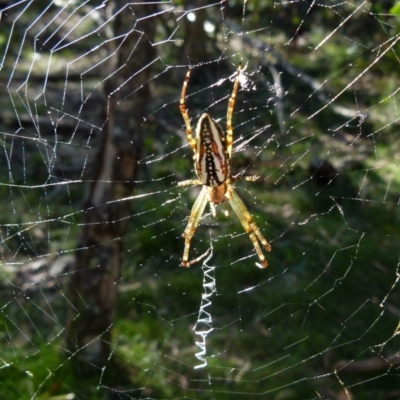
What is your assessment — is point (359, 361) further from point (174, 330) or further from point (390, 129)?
point (390, 129)

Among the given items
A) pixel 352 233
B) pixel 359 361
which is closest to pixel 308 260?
pixel 352 233

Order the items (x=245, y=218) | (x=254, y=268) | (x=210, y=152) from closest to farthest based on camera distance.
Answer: (x=210, y=152) < (x=245, y=218) < (x=254, y=268)

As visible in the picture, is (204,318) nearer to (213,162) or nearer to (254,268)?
(254,268)

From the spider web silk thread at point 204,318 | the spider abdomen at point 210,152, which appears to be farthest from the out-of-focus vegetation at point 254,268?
the spider abdomen at point 210,152

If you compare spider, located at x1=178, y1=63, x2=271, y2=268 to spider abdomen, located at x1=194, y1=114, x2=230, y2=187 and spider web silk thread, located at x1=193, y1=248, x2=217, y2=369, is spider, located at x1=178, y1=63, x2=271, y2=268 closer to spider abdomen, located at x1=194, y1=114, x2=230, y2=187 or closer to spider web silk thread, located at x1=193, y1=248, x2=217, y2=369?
spider abdomen, located at x1=194, y1=114, x2=230, y2=187

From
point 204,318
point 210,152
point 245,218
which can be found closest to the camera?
point 210,152

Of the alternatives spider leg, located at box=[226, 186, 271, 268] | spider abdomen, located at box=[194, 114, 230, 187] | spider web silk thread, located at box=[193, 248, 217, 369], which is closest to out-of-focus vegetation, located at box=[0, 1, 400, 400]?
spider web silk thread, located at box=[193, 248, 217, 369]

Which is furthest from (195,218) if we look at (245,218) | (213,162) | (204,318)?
(204,318)

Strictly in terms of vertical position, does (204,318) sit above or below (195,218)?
below
